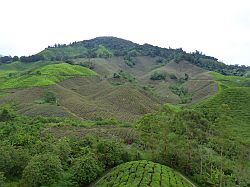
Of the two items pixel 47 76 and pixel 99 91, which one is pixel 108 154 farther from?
pixel 47 76

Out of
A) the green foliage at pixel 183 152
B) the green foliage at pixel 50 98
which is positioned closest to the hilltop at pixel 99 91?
the green foliage at pixel 50 98

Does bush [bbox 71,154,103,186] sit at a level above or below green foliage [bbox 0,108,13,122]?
above

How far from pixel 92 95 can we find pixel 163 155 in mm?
78683

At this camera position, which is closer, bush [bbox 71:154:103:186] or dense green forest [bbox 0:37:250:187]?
dense green forest [bbox 0:37:250:187]

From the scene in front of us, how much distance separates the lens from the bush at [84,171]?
52.8 m

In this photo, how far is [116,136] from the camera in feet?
264

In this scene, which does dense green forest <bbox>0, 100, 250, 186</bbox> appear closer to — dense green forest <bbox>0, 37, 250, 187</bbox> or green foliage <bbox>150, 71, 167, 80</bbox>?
dense green forest <bbox>0, 37, 250, 187</bbox>

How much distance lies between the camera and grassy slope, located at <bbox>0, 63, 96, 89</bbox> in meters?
140

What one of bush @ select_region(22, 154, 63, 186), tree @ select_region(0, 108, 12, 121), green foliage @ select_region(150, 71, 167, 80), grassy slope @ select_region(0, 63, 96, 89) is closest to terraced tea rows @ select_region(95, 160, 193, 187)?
bush @ select_region(22, 154, 63, 186)

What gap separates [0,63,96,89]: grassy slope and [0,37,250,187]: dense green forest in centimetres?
82

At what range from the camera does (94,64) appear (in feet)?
653

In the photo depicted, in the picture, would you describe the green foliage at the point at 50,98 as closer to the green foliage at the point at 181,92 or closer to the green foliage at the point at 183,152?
the green foliage at the point at 181,92

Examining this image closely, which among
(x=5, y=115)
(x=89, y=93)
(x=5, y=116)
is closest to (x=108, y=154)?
(x=5, y=116)

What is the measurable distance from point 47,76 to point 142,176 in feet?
351
